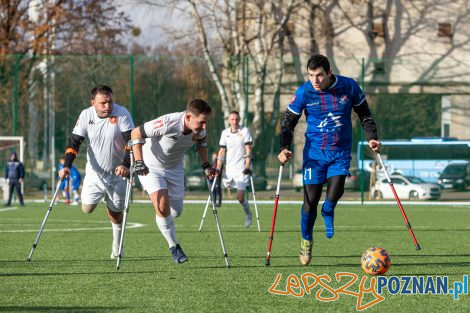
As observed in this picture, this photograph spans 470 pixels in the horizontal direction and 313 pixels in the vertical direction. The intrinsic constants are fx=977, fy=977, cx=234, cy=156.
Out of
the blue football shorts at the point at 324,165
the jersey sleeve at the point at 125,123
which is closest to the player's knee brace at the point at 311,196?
the blue football shorts at the point at 324,165

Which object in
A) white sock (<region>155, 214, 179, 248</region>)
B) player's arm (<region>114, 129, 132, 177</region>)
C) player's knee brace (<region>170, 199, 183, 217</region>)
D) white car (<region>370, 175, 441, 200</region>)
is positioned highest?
player's arm (<region>114, 129, 132, 177</region>)

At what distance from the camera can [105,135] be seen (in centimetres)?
1188

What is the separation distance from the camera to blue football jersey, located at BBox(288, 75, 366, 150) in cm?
1083

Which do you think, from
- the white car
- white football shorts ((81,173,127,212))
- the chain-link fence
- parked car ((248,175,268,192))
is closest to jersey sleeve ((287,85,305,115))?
white football shorts ((81,173,127,212))

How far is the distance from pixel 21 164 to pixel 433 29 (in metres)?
26.7

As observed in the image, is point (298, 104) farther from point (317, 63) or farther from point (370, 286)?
point (370, 286)

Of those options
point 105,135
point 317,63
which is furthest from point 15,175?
point 317,63

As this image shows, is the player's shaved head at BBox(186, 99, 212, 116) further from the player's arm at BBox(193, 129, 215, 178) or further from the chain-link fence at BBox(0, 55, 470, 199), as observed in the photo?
the chain-link fence at BBox(0, 55, 470, 199)

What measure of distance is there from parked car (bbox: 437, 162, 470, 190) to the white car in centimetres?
37

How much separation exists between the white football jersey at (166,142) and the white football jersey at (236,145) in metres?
6.83

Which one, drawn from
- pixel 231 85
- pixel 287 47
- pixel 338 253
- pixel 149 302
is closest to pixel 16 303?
pixel 149 302

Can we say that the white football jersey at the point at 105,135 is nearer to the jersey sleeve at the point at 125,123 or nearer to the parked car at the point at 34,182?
the jersey sleeve at the point at 125,123

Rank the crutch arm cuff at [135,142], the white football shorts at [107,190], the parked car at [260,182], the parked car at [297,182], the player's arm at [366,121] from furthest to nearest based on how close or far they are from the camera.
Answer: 1. the parked car at [260,182]
2. the parked car at [297,182]
3. the white football shorts at [107,190]
4. the player's arm at [366,121]
5. the crutch arm cuff at [135,142]

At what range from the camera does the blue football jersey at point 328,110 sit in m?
10.8
